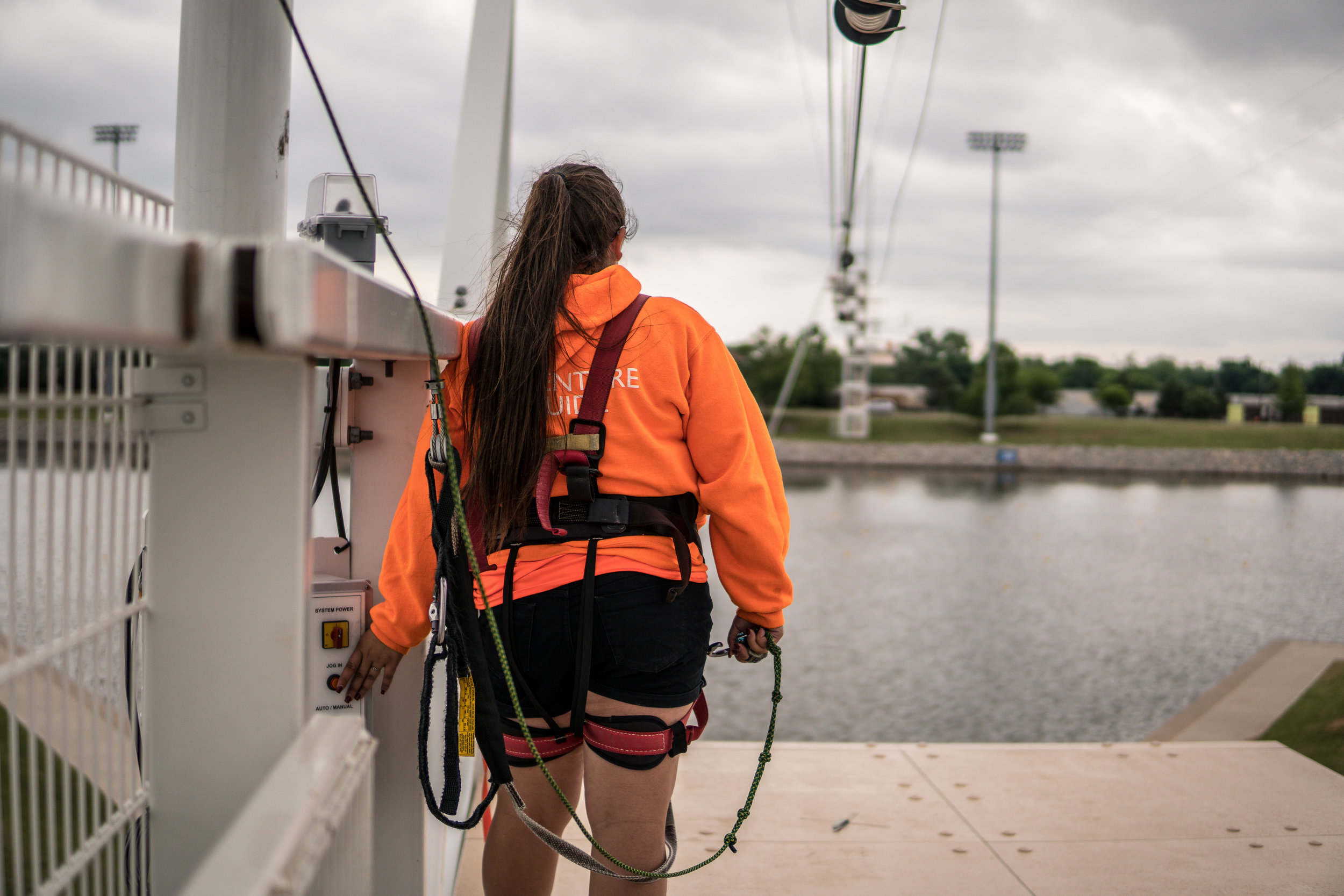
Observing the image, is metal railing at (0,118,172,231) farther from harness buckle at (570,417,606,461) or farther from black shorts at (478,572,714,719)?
black shorts at (478,572,714,719)

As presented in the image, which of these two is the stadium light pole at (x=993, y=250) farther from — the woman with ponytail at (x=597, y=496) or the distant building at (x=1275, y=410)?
the woman with ponytail at (x=597, y=496)

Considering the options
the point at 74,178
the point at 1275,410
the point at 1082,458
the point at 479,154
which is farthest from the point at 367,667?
the point at 1275,410

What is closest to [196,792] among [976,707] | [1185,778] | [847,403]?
[1185,778]

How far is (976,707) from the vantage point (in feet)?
22.0

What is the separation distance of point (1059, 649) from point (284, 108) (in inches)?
310

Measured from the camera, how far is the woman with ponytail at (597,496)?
→ 190cm

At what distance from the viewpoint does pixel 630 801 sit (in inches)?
76.8

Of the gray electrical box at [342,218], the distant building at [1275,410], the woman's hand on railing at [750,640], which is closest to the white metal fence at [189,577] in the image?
the gray electrical box at [342,218]

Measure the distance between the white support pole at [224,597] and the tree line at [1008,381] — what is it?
1692 inches

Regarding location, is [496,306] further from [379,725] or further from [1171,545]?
[1171,545]

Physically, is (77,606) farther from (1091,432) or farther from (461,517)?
(1091,432)

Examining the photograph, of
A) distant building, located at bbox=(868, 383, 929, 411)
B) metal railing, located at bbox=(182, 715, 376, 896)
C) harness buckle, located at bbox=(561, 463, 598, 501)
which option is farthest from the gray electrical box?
distant building, located at bbox=(868, 383, 929, 411)

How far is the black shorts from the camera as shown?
1.89m

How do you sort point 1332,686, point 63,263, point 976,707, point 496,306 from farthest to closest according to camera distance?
point 976,707
point 1332,686
point 496,306
point 63,263
